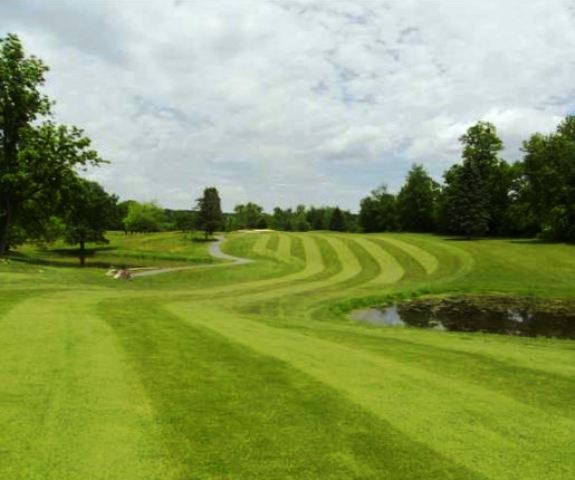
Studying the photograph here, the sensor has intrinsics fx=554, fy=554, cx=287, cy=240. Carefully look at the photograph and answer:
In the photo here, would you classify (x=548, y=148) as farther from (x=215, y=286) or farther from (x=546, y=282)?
(x=215, y=286)

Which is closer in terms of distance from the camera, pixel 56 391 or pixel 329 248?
pixel 56 391

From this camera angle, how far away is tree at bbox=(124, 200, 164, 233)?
5994 inches

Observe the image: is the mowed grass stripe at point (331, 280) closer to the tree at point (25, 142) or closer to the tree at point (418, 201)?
the tree at point (25, 142)

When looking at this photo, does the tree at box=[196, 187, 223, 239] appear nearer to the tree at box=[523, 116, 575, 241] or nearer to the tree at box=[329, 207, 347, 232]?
the tree at box=[523, 116, 575, 241]

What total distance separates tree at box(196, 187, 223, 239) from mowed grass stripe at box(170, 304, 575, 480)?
90.0 meters

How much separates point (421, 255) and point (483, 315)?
2967 centimetres

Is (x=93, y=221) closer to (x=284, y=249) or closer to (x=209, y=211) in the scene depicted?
(x=284, y=249)

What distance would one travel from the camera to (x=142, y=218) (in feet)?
500

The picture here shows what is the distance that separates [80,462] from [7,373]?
384cm

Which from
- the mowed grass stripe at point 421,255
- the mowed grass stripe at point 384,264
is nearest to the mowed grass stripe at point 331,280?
the mowed grass stripe at point 384,264

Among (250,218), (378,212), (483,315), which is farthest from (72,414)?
(250,218)

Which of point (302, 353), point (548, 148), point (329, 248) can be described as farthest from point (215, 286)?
point (548, 148)

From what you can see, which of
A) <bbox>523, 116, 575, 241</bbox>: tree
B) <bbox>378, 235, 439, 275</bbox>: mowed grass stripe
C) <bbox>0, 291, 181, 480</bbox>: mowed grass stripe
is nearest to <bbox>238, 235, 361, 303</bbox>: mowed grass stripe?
<bbox>378, 235, 439, 275</bbox>: mowed grass stripe

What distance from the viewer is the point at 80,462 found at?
5.57 meters
